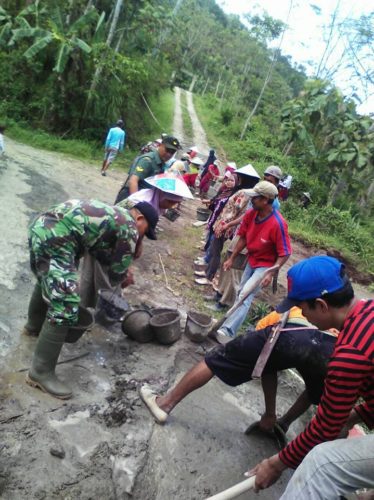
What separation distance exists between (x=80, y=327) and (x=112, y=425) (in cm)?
72

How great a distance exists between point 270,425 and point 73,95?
1245cm

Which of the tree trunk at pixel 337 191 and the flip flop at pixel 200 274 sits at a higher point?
the tree trunk at pixel 337 191

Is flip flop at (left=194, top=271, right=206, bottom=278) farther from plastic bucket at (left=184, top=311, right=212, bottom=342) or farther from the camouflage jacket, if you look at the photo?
the camouflage jacket

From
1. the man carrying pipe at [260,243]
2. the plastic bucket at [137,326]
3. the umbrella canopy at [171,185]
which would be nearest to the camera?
the umbrella canopy at [171,185]

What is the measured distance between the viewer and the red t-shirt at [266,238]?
431 cm

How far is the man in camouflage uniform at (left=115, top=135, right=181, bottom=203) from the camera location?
198 inches

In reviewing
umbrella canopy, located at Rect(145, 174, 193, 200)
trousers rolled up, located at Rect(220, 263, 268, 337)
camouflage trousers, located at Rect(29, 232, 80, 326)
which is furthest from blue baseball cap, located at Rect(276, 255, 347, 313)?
trousers rolled up, located at Rect(220, 263, 268, 337)

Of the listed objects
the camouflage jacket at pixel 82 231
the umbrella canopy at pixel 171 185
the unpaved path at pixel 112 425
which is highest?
the umbrella canopy at pixel 171 185

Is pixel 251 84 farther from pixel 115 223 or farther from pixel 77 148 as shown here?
pixel 115 223

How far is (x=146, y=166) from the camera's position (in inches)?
202

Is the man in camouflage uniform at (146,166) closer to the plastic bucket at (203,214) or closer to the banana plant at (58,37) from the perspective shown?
the plastic bucket at (203,214)

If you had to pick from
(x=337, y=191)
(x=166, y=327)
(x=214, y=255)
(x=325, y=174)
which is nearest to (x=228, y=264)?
(x=214, y=255)

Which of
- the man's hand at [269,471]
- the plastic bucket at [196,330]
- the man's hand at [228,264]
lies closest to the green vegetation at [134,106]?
the man's hand at [228,264]

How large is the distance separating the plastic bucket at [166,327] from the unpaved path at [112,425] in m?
0.10
